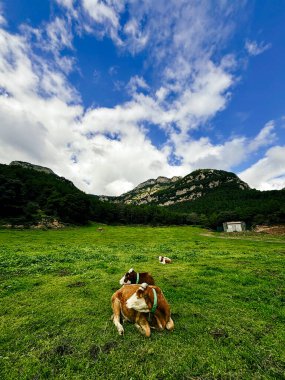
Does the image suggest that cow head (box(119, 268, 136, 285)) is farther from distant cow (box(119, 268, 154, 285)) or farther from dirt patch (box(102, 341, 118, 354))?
dirt patch (box(102, 341, 118, 354))

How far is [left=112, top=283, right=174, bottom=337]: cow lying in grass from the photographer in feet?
16.1

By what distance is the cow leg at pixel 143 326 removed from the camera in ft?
16.0

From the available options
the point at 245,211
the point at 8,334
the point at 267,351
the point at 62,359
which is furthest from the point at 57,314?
the point at 245,211

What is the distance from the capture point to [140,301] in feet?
16.1

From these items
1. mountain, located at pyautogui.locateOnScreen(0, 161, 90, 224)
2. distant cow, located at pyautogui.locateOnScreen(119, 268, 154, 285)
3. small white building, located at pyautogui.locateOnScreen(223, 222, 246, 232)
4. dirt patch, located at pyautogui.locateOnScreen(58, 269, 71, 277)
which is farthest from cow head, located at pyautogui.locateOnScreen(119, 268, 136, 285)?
small white building, located at pyautogui.locateOnScreen(223, 222, 246, 232)

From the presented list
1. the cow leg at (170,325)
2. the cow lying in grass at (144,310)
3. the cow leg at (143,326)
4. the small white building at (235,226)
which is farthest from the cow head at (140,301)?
the small white building at (235,226)

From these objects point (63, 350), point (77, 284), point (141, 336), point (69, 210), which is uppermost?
point (69, 210)

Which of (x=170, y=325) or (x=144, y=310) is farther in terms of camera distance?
(x=170, y=325)

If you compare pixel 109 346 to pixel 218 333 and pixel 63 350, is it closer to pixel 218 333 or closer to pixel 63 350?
pixel 63 350

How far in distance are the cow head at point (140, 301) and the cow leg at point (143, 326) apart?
0.39 meters

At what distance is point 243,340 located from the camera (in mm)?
4789

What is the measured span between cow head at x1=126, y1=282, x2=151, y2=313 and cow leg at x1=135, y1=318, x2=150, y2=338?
39cm

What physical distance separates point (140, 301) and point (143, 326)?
702 mm

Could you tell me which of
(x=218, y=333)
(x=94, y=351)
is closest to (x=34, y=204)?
(x=94, y=351)
